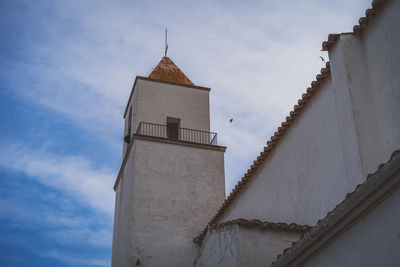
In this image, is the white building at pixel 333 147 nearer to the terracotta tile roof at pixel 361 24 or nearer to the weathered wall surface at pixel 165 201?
the terracotta tile roof at pixel 361 24

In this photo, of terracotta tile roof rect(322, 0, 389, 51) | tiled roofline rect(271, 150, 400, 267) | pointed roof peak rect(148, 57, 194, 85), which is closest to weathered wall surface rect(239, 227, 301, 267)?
tiled roofline rect(271, 150, 400, 267)

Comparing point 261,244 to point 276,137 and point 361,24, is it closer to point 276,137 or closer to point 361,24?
point 276,137

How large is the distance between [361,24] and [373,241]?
464 centimetres

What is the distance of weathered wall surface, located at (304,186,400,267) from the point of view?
5105 millimetres

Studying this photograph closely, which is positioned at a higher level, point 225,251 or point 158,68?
point 158,68

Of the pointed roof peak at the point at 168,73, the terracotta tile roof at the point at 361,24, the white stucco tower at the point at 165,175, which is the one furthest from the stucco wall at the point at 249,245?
the pointed roof peak at the point at 168,73

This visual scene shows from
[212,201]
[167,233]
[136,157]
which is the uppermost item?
[136,157]

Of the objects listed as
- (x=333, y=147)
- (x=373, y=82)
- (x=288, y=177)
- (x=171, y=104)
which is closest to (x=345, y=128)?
(x=373, y=82)

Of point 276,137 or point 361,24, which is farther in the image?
point 276,137

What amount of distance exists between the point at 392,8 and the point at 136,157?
933cm

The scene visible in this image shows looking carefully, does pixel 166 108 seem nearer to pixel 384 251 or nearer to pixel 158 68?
pixel 158 68

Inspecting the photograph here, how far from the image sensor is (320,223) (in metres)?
6.25

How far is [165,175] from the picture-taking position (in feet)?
52.0

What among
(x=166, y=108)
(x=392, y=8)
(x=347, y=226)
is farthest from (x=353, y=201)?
(x=166, y=108)
